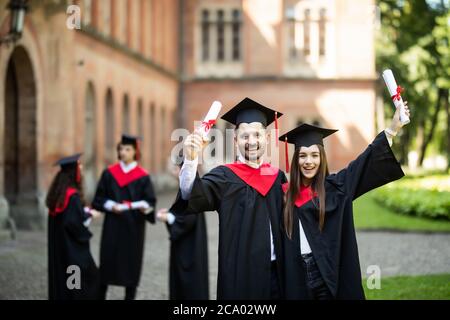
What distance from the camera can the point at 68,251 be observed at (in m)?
7.20

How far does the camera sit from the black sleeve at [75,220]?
23.7ft

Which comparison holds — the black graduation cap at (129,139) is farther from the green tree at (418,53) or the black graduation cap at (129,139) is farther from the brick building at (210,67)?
the green tree at (418,53)

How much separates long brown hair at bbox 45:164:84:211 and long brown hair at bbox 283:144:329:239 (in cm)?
330

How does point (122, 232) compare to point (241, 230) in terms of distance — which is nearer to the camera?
point (241, 230)

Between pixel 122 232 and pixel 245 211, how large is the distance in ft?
13.5

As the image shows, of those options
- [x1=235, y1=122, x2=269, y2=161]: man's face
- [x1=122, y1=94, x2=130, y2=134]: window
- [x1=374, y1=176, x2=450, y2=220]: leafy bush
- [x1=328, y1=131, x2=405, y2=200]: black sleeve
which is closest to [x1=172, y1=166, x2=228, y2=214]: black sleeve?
[x1=235, y1=122, x2=269, y2=161]: man's face

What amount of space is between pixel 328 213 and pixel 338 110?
28.1 metres

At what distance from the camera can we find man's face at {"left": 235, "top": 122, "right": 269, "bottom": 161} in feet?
15.6

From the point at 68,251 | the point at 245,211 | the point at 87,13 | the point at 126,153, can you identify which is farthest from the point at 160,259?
the point at 87,13

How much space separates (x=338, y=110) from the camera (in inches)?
1270

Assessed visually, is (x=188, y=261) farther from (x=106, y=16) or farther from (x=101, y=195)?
(x=106, y=16)

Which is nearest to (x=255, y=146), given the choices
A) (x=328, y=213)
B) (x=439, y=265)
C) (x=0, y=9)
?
(x=328, y=213)

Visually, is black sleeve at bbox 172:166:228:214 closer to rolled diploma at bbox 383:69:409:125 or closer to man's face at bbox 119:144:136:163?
rolled diploma at bbox 383:69:409:125

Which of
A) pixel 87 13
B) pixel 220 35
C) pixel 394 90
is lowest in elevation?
pixel 394 90
